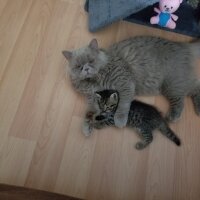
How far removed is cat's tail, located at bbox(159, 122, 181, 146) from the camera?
4.81 ft

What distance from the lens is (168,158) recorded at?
1455mm

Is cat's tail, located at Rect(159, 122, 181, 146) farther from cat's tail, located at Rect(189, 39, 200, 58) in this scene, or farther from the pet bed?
the pet bed

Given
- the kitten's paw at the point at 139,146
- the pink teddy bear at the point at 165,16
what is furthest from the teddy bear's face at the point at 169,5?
the kitten's paw at the point at 139,146

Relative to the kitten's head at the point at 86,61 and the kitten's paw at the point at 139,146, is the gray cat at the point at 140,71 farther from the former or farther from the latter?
the kitten's paw at the point at 139,146

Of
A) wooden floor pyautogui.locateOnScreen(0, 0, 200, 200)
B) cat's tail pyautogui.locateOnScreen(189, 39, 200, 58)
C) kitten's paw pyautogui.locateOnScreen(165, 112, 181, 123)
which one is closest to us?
wooden floor pyautogui.locateOnScreen(0, 0, 200, 200)

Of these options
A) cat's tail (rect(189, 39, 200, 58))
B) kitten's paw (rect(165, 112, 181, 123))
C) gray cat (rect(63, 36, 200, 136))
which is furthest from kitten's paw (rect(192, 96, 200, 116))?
cat's tail (rect(189, 39, 200, 58))

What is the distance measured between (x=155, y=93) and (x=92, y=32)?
1.86 feet

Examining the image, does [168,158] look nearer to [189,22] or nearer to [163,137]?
[163,137]

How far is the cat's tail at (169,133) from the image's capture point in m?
1.47

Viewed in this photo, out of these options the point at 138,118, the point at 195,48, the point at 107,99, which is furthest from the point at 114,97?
the point at 195,48

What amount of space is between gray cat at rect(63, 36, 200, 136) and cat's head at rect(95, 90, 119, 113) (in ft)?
0.11

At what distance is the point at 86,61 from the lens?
1.51 metres

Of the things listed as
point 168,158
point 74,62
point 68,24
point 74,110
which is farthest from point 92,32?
point 168,158

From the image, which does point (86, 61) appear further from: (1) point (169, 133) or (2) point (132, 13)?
(1) point (169, 133)
